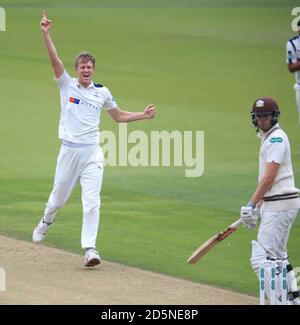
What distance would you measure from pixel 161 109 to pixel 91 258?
10.4 metres

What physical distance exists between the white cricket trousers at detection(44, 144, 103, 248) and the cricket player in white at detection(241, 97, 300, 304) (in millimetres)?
2203

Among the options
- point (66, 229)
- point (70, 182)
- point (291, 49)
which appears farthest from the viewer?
point (291, 49)

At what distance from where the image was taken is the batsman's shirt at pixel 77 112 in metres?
11.9

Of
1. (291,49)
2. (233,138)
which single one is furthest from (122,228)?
(233,138)

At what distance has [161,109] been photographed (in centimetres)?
2161

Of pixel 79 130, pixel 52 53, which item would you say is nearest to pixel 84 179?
pixel 79 130

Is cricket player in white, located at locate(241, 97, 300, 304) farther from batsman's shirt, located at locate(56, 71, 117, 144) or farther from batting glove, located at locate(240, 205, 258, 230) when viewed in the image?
batsman's shirt, located at locate(56, 71, 117, 144)

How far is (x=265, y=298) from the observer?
1019 cm

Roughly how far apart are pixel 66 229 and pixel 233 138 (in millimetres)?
6464

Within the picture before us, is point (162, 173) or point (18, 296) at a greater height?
point (162, 173)

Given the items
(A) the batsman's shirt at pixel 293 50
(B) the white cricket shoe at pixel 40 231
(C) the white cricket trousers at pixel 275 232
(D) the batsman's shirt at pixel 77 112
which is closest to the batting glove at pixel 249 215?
(C) the white cricket trousers at pixel 275 232
